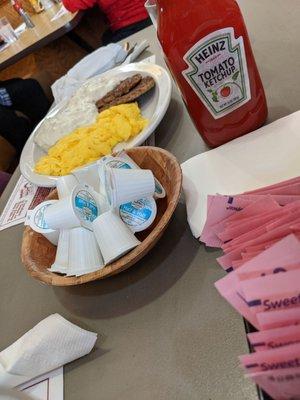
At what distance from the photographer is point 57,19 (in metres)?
2.51

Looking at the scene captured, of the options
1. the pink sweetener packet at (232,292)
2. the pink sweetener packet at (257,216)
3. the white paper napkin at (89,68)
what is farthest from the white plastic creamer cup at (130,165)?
the white paper napkin at (89,68)

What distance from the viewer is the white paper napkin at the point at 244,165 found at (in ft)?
2.20

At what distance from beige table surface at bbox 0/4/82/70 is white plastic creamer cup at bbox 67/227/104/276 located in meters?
1.98

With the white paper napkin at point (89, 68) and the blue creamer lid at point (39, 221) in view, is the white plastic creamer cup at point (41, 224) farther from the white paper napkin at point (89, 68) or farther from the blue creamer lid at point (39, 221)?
the white paper napkin at point (89, 68)

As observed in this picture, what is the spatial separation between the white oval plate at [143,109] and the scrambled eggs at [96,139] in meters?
0.02

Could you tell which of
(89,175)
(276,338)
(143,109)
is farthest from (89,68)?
(276,338)

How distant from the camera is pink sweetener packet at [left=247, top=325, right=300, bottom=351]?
34cm

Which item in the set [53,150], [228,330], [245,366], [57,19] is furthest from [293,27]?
[57,19]

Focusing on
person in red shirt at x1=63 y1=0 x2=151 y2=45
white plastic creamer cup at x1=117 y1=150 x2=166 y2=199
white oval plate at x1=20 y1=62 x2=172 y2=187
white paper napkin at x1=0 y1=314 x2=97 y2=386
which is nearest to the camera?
white paper napkin at x1=0 y1=314 x2=97 y2=386

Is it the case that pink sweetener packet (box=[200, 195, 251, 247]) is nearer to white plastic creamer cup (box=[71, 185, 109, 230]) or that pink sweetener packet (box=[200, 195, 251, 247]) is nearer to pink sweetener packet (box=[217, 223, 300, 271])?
pink sweetener packet (box=[217, 223, 300, 271])

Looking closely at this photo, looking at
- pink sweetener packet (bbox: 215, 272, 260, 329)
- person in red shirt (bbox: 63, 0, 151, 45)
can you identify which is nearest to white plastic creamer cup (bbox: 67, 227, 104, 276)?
pink sweetener packet (bbox: 215, 272, 260, 329)

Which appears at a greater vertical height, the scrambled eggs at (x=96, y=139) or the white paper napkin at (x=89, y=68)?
the scrambled eggs at (x=96, y=139)

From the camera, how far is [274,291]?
0.35 m

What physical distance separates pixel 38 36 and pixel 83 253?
2.12 m
